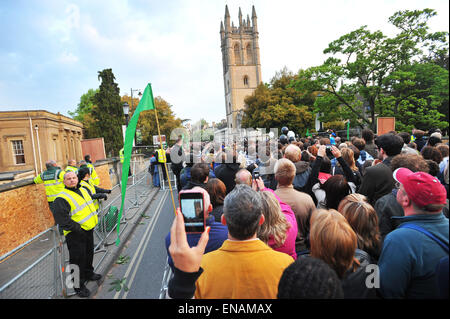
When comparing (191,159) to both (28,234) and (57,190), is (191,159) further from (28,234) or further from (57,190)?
(28,234)

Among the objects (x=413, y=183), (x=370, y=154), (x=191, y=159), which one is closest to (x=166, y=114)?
(x=191, y=159)

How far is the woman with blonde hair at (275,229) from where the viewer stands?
2340 millimetres

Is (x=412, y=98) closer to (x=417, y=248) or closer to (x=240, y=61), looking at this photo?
(x=417, y=248)

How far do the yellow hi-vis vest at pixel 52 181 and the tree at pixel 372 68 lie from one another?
1769cm

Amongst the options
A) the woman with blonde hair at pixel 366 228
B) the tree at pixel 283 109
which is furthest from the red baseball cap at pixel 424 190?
the tree at pixel 283 109

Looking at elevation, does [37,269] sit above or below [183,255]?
below

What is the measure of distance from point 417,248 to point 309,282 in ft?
3.38

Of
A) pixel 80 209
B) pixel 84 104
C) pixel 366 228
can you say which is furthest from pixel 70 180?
pixel 84 104

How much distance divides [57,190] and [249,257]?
6576 mm

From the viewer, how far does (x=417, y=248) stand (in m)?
1.60

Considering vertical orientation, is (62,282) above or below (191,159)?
below

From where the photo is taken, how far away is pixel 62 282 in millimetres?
3750

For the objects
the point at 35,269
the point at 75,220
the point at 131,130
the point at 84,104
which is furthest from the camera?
the point at 84,104

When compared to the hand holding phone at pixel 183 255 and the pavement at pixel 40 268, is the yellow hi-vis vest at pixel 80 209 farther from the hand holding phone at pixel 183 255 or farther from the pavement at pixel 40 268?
the hand holding phone at pixel 183 255
